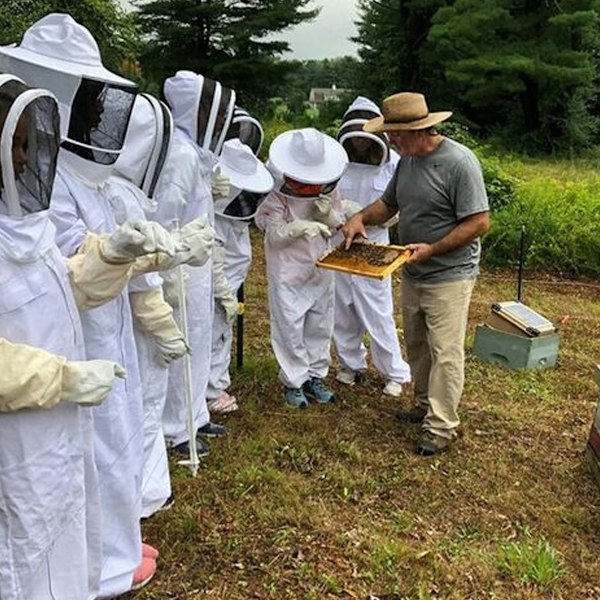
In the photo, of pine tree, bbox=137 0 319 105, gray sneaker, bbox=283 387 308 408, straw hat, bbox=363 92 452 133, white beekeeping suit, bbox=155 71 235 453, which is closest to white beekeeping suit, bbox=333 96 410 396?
gray sneaker, bbox=283 387 308 408

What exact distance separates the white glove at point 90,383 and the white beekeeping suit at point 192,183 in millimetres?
1521

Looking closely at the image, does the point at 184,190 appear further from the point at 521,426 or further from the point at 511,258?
the point at 511,258

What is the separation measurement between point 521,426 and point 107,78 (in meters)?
3.50

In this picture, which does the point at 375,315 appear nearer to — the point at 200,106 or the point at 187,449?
the point at 187,449

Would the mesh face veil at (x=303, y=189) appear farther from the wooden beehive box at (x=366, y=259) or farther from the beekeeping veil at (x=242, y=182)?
the wooden beehive box at (x=366, y=259)

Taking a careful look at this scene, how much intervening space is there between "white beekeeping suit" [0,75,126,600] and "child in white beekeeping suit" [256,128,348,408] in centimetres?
242

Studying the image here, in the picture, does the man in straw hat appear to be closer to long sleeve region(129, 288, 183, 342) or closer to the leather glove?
the leather glove

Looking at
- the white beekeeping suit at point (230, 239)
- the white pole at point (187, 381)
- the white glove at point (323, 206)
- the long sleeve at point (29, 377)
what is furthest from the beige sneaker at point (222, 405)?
the long sleeve at point (29, 377)

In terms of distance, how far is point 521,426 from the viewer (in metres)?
4.92

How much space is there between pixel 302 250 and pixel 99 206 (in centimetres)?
222

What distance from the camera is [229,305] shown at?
4582mm

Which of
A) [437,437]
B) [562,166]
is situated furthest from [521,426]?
[562,166]

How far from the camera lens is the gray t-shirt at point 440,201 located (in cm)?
410

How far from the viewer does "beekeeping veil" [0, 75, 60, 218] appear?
6.64 ft
